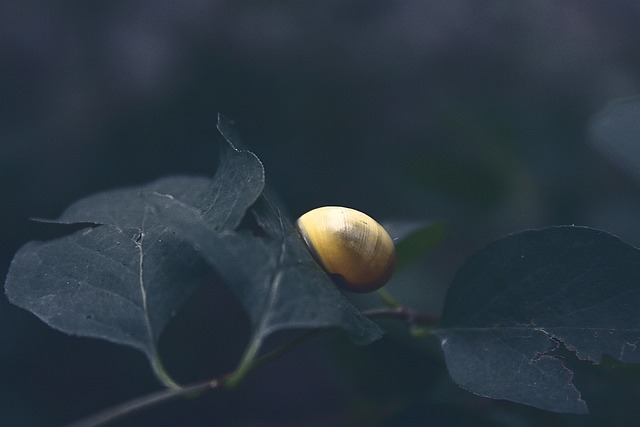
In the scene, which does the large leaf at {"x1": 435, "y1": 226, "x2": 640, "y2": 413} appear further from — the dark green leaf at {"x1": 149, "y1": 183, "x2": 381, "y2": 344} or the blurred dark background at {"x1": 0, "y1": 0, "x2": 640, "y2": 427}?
the blurred dark background at {"x1": 0, "y1": 0, "x2": 640, "y2": 427}

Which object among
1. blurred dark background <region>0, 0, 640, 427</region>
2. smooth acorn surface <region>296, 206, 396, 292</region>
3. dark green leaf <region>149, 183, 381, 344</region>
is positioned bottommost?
blurred dark background <region>0, 0, 640, 427</region>

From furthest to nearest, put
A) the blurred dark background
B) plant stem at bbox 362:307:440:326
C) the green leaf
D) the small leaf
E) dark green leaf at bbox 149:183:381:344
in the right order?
the blurred dark background < the small leaf < plant stem at bbox 362:307:440:326 < the green leaf < dark green leaf at bbox 149:183:381:344

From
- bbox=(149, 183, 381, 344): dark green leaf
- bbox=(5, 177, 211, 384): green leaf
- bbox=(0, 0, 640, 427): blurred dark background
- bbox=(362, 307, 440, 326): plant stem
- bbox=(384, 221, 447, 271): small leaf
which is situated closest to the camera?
bbox=(149, 183, 381, 344): dark green leaf

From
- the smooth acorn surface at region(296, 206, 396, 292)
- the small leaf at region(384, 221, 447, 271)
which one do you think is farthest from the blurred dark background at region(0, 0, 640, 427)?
the smooth acorn surface at region(296, 206, 396, 292)

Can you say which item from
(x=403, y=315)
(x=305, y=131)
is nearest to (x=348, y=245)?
(x=403, y=315)

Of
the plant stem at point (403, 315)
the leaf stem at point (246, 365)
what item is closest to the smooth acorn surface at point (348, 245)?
the plant stem at point (403, 315)

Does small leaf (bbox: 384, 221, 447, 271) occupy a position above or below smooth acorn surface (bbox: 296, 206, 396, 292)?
below

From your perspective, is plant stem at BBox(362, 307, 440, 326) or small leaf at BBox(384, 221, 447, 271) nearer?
plant stem at BBox(362, 307, 440, 326)
